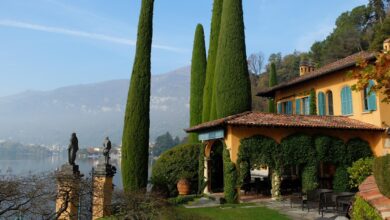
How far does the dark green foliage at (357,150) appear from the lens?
57.8 feet

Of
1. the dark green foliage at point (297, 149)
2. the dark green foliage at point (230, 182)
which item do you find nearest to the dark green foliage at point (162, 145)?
the dark green foliage at point (297, 149)

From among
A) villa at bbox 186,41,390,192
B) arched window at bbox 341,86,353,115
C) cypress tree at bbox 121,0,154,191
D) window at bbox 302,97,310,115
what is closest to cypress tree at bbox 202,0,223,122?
villa at bbox 186,41,390,192

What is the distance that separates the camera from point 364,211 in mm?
4969

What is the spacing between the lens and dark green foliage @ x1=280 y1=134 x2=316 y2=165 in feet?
54.1

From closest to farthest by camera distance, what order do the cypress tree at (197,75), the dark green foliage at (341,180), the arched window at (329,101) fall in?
the dark green foliage at (341,180)
the arched window at (329,101)
the cypress tree at (197,75)

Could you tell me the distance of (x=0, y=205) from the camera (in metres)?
6.70

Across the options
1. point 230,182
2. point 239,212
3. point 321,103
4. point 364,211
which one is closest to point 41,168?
point 321,103

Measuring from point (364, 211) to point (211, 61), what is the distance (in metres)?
23.2

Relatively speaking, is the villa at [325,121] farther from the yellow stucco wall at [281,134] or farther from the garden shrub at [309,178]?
the garden shrub at [309,178]

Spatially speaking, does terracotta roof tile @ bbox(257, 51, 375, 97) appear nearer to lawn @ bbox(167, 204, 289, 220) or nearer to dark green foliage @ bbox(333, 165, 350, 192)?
dark green foliage @ bbox(333, 165, 350, 192)

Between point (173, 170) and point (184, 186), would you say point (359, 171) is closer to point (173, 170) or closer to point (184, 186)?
point (184, 186)

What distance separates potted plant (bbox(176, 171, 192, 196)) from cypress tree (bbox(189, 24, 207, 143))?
7.91 meters

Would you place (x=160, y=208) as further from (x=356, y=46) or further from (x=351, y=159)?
(x=356, y=46)

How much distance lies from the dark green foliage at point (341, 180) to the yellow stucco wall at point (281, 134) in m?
1.53
